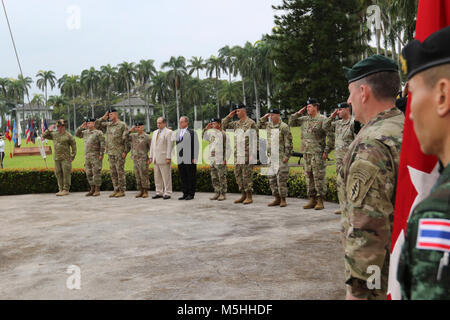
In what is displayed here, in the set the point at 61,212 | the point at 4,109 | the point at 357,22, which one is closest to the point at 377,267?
the point at 61,212

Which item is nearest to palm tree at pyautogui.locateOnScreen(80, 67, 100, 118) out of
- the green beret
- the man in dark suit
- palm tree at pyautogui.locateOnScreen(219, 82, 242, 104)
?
palm tree at pyautogui.locateOnScreen(219, 82, 242, 104)

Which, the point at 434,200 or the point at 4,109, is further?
the point at 4,109

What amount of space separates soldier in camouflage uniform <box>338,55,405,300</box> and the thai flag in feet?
2.78

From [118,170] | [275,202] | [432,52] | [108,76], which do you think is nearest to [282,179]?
[275,202]

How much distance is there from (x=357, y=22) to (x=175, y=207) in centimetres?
2073

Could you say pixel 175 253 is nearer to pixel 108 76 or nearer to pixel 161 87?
pixel 161 87

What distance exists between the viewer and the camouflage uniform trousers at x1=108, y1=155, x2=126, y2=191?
985 cm

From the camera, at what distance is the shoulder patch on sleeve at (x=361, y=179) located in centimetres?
165

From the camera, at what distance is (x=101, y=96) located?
80.2 m

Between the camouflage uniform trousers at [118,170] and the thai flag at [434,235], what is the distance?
31.2ft

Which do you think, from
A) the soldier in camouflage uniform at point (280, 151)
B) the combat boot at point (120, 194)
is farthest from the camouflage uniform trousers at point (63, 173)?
the soldier in camouflage uniform at point (280, 151)

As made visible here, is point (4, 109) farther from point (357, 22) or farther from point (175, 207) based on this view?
point (175, 207)

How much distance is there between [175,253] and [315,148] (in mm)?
3613

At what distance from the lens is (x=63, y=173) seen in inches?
426
